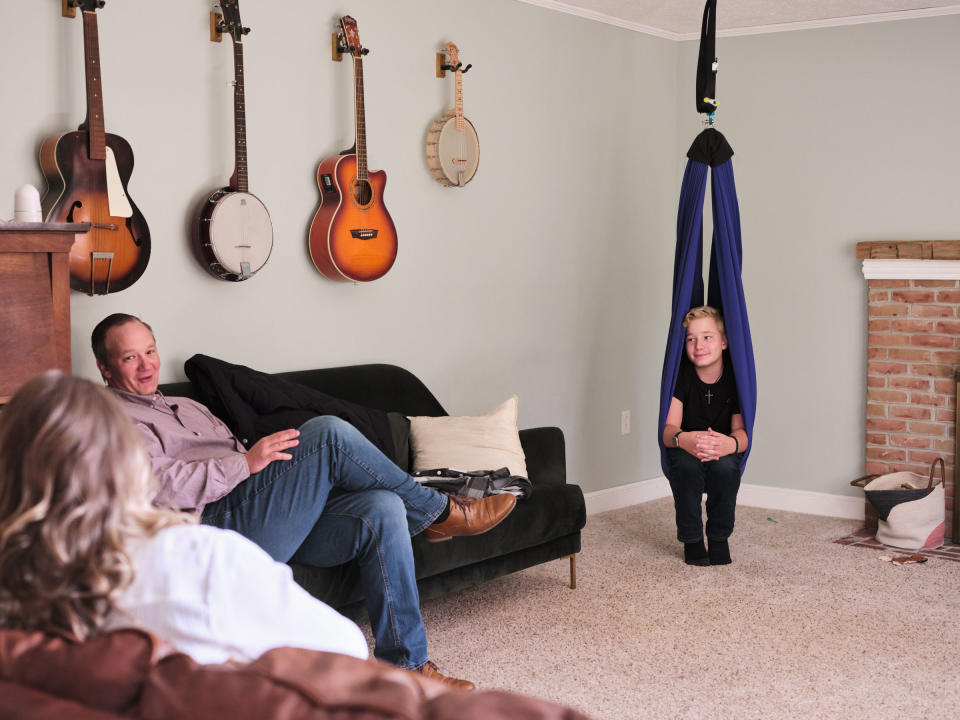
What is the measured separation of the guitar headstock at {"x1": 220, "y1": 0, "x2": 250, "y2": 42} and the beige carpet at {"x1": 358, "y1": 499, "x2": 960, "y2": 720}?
76.7 inches

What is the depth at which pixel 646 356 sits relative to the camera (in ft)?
16.4

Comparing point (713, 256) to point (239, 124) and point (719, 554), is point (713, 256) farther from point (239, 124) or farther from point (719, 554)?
point (239, 124)

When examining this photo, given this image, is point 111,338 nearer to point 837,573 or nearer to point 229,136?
point 229,136

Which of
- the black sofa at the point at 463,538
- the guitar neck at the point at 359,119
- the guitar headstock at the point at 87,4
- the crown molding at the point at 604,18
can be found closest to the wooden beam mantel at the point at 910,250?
the crown molding at the point at 604,18

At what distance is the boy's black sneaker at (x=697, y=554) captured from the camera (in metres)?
3.88

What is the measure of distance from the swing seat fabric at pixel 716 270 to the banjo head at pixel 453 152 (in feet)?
2.85

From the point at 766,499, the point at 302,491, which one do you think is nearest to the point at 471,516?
the point at 302,491

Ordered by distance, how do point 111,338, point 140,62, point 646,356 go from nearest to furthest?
1. point 111,338
2. point 140,62
3. point 646,356

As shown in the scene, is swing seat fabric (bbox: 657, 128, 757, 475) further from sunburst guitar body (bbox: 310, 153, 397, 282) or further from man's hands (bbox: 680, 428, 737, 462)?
sunburst guitar body (bbox: 310, 153, 397, 282)

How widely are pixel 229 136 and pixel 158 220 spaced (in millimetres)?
382

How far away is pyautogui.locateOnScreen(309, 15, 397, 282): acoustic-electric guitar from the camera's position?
346 centimetres

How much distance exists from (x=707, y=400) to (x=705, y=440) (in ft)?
0.75

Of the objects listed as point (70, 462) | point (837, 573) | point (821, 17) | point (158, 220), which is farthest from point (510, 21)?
point (70, 462)

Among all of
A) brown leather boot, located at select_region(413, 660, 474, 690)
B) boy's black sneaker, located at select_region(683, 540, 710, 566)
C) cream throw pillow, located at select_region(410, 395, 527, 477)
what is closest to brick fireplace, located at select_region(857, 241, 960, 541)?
boy's black sneaker, located at select_region(683, 540, 710, 566)
